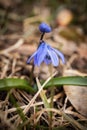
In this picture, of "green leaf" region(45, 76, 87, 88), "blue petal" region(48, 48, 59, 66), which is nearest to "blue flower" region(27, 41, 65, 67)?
"blue petal" region(48, 48, 59, 66)

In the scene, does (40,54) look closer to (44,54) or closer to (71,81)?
(44,54)

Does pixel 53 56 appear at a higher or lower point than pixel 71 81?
higher

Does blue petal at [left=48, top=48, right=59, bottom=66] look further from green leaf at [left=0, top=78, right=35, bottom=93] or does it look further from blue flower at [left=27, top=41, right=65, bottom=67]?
green leaf at [left=0, top=78, right=35, bottom=93]

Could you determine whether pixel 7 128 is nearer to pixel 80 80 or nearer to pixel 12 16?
pixel 80 80

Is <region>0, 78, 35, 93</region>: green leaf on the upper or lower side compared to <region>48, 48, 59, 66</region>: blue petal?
lower

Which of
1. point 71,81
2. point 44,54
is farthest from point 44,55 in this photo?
point 71,81

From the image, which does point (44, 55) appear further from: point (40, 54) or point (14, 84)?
point (14, 84)

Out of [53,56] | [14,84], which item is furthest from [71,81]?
[14,84]

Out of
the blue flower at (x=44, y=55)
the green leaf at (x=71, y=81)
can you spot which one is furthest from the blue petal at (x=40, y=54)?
the green leaf at (x=71, y=81)

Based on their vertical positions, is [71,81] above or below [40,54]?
below

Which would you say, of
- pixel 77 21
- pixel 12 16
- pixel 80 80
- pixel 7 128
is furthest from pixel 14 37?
pixel 7 128
